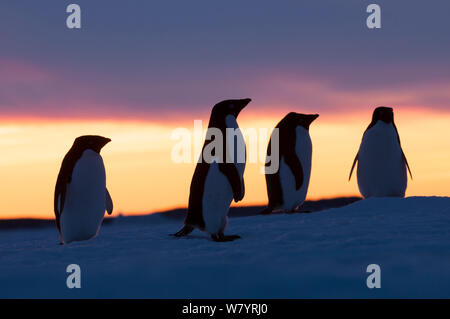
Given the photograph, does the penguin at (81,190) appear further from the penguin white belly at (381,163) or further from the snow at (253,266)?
the penguin white belly at (381,163)

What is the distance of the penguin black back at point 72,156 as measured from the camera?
8.91m

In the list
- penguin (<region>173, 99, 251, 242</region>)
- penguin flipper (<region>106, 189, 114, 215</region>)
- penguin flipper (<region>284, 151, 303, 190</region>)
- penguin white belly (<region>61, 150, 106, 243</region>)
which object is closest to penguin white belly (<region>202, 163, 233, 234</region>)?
penguin (<region>173, 99, 251, 242</region>)

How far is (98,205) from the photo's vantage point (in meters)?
9.16

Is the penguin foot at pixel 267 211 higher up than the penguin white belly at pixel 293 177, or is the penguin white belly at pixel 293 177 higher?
the penguin white belly at pixel 293 177

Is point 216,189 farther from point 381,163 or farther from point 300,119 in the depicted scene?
point 381,163

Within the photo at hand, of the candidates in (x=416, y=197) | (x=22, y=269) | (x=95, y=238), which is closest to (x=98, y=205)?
(x=95, y=238)

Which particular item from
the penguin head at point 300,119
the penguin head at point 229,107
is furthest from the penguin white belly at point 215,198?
the penguin head at point 300,119

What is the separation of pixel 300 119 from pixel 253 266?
708 cm

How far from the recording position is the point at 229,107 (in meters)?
8.58

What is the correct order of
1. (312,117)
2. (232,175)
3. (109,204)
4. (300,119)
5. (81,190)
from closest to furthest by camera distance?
(232,175), (81,190), (109,204), (300,119), (312,117)

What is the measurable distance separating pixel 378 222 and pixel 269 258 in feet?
10.8

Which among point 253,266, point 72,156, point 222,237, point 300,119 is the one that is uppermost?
point 300,119

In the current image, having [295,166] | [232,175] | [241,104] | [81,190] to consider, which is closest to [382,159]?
[295,166]

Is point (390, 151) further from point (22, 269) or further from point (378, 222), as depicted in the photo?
point (22, 269)
